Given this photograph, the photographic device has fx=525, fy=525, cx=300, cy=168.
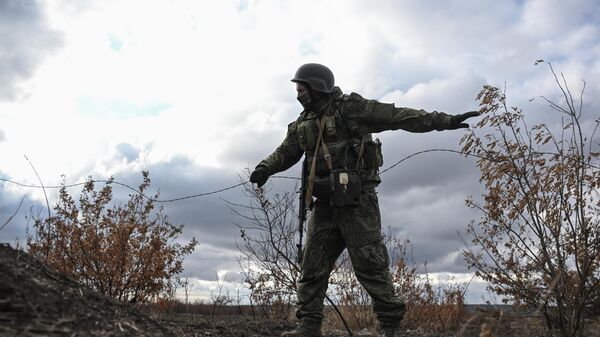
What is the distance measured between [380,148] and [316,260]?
1097 mm

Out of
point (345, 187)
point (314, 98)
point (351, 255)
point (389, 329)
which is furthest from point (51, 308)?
point (314, 98)

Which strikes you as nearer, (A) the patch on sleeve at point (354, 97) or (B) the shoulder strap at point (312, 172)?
(B) the shoulder strap at point (312, 172)

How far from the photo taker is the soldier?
166 inches

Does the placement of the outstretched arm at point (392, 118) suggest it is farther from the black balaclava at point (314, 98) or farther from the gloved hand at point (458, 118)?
the black balaclava at point (314, 98)

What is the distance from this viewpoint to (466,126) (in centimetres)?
431

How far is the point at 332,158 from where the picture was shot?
437 centimetres

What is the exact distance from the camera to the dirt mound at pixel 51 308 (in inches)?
83.3

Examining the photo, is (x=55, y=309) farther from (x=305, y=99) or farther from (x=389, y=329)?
(x=305, y=99)

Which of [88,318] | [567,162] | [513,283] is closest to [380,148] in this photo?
[567,162]

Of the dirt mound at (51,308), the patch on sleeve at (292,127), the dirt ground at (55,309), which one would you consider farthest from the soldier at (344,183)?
the dirt mound at (51,308)

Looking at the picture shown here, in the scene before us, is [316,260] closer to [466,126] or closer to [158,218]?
[466,126]

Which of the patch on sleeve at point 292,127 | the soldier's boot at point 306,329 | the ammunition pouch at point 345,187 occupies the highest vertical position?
the patch on sleeve at point 292,127

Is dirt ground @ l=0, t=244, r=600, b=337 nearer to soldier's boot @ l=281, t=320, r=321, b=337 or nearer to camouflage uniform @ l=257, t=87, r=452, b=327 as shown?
camouflage uniform @ l=257, t=87, r=452, b=327

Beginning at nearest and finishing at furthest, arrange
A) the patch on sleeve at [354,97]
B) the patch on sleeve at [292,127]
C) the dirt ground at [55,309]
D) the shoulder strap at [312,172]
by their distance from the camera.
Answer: the dirt ground at [55,309], the shoulder strap at [312,172], the patch on sleeve at [354,97], the patch on sleeve at [292,127]
